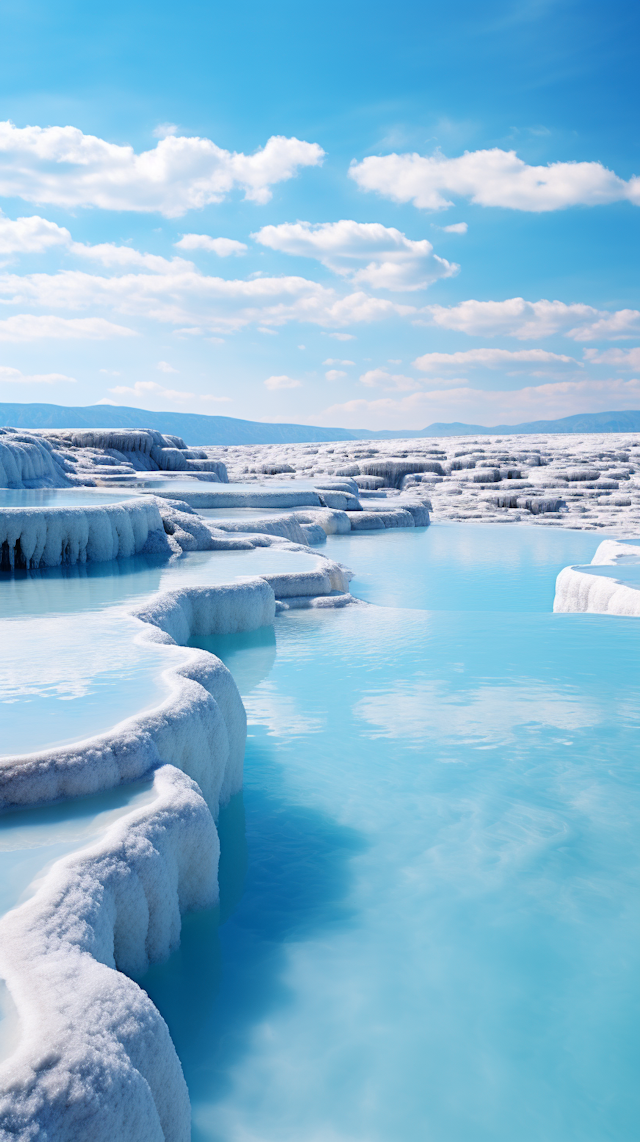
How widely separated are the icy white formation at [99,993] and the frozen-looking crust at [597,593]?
6.02 m

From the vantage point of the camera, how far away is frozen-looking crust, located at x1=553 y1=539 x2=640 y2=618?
7841 mm

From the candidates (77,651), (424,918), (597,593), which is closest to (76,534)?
(77,651)

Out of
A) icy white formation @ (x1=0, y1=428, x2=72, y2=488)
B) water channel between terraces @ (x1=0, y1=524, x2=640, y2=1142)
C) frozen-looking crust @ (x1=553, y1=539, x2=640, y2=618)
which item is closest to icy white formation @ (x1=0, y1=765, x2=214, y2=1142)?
water channel between terraces @ (x1=0, y1=524, x2=640, y2=1142)

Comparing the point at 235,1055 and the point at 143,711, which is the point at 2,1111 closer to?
the point at 235,1055

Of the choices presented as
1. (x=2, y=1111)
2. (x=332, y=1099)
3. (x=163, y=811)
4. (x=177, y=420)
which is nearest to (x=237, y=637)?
(x=163, y=811)

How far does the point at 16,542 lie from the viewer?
8.08m

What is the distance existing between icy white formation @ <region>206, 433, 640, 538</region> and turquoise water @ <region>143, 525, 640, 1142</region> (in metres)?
14.0

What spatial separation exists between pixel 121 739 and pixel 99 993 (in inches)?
50.2

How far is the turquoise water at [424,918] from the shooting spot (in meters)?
2.41

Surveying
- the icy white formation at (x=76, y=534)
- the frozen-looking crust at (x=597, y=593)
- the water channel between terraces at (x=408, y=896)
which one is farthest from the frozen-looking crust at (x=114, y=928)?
the frozen-looking crust at (x=597, y=593)

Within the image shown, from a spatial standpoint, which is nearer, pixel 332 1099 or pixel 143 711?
pixel 332 1099

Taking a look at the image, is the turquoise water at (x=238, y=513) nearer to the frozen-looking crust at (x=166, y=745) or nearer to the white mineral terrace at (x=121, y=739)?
the white mineral terrace at (x=121, y=739)

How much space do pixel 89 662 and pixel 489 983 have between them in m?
2.52

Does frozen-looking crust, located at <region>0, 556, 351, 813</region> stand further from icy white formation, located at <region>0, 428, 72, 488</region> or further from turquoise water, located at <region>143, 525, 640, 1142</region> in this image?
icy white formation, located at <region>0, 428, 72, 488</region>
